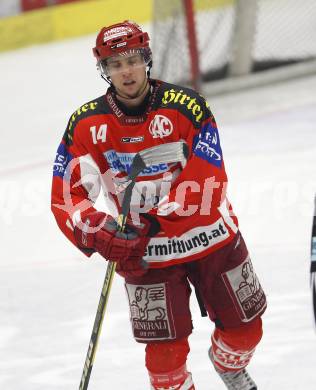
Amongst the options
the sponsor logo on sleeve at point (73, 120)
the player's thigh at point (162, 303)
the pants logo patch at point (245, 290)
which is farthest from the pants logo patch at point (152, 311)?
the sponsor logo on sleeve at point (73, 120)

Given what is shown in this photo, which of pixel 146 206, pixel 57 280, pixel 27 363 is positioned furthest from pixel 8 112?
pixel 146 206

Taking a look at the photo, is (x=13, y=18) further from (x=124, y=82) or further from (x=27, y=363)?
(x=124, y=82)

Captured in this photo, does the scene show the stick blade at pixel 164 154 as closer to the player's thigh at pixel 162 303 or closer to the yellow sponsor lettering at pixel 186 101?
the yellow sponsor lettering at pixel 186 101

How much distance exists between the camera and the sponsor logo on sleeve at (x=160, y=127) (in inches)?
127

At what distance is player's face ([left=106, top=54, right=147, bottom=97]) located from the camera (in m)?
3.17

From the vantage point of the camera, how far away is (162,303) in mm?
3316

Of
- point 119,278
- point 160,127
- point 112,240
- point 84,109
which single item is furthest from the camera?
point 119,278

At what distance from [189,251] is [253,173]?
331 cm

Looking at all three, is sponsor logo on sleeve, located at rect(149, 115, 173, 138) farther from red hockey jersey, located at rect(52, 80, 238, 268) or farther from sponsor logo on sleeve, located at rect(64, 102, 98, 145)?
sponsor logo on sleeve, located at rect(64, 102, 98, 145)

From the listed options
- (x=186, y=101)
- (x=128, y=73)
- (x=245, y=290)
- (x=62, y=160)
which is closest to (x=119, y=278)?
(x=245, y=290)

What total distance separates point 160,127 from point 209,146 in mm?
173

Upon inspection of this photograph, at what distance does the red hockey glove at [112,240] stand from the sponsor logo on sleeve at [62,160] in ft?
0.71

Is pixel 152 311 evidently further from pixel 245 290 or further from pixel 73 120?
pixel 73 120

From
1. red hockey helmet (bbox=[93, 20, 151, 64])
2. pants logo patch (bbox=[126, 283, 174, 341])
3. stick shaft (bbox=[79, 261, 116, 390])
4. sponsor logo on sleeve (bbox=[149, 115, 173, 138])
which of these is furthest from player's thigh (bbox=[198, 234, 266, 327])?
red hockey helmet (bbox=[93, 20, 151, 64])
